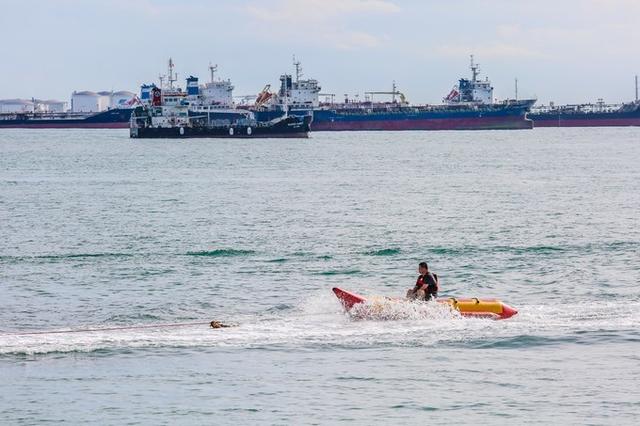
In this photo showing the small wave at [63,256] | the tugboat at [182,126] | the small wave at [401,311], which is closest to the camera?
the small wave at [401,311]

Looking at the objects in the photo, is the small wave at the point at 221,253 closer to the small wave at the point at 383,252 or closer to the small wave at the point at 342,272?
the small wave at the point at 383,252

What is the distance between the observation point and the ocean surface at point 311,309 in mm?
23109

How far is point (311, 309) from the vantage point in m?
31.9

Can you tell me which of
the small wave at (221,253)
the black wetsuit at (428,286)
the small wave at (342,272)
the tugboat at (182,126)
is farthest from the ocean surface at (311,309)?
the tugboat at (182,126)

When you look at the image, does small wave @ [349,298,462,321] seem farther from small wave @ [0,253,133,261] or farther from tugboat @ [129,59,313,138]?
tugboat @ [129,59,313,138]

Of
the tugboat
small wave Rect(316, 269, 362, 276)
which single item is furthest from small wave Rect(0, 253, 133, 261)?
the tugboat

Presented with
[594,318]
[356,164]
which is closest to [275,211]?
[594,318]

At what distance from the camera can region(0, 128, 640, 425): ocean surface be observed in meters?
23.1

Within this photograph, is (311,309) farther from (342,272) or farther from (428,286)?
(342,272)

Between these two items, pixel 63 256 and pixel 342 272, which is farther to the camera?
pixel 63 256

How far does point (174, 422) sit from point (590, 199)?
1924 inches

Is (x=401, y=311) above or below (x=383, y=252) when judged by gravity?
above

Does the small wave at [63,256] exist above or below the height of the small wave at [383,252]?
above

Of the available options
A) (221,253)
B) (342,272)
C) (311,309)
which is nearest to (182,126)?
(221,253)
